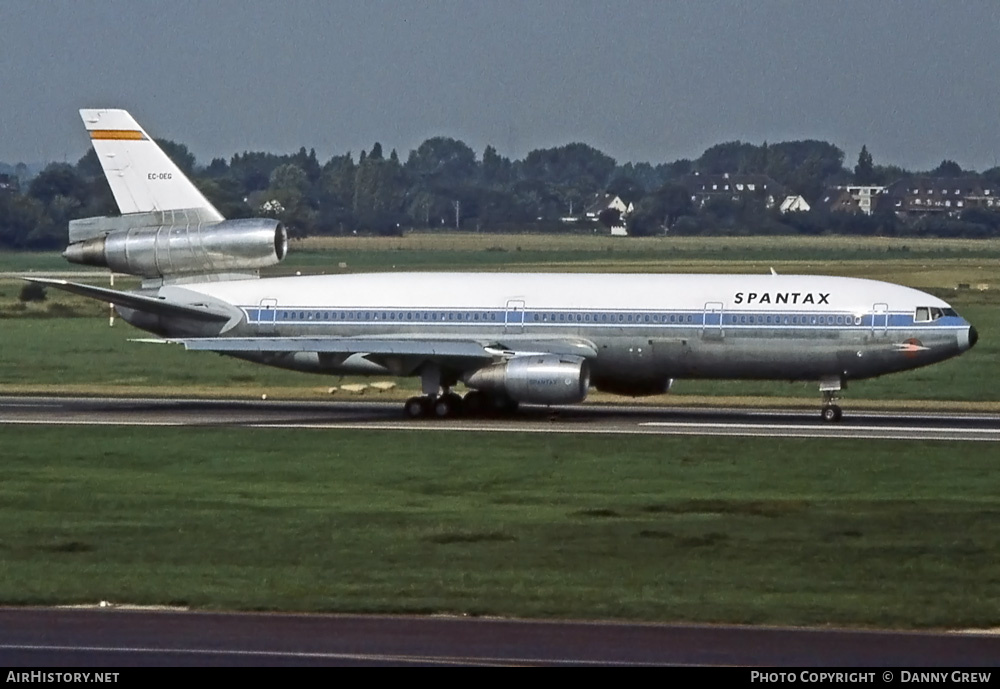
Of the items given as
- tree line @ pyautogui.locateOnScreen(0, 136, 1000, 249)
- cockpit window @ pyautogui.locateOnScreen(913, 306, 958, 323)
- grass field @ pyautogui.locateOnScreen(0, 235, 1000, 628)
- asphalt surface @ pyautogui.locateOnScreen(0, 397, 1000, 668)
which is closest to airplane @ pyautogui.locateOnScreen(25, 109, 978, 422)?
cockpit window @ pyautogui.locateOnScreen(913, 306, 958, 323)

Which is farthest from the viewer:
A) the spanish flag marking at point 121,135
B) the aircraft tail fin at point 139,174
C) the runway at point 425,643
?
the spanish flag marking at point 121,135

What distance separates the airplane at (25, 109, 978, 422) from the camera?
43688 mm

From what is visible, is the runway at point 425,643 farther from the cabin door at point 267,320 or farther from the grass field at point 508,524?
the cabin door at point 267,320

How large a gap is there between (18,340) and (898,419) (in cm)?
4175

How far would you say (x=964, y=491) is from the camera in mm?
32438

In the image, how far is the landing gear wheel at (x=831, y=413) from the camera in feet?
146

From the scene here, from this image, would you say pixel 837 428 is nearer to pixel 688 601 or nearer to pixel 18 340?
pixel 688 601

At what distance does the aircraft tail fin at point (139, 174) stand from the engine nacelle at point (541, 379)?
10.7 m

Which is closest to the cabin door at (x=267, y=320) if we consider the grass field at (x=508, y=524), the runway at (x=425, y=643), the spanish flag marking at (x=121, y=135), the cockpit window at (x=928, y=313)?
the grass field at (x=508, y=524)

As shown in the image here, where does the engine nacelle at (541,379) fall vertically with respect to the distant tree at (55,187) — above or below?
below

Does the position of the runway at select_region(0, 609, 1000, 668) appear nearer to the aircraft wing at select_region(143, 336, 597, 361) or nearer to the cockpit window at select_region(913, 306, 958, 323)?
the aircraft wing at select_region(143, 336, 597, 361)

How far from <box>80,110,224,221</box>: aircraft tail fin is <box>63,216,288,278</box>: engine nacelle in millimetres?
673

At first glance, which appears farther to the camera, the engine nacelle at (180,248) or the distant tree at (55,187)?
the distant tree at (55,187)

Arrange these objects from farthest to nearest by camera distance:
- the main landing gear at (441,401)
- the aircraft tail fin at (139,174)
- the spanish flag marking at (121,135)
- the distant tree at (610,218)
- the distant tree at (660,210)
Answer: the distant tree at (610,218) < the distant tree at (660,210) < the spanish flag marking at (121,135) < the aircraft tail fin at (139,174) < the main landing gear at (441,401)
